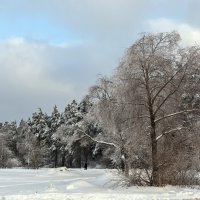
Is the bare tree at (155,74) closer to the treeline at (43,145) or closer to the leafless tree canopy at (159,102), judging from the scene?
the leafless tree canopy at (159,102)

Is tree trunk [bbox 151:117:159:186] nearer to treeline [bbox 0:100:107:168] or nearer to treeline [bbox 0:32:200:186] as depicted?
treeline [bbox 0:32:200:186]

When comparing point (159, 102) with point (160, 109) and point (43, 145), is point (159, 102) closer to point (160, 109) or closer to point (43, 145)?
point (160, 109)

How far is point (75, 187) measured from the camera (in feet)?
102

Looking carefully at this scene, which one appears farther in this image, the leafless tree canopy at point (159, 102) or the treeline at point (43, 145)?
the treeline at point (43, 145)

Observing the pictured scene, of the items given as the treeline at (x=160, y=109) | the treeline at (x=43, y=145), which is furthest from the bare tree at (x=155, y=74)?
the treeline at (x=43, y=145)

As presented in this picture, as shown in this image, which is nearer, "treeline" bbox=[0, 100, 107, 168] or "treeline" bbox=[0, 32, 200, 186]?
"treeline" bbox=[0, 32, 200, 186]

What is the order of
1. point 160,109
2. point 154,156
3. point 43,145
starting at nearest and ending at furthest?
point 154,156 → point 160,109 → point 43,145

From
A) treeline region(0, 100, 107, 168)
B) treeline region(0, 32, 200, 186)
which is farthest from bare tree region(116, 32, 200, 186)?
treeline region(0, 100, 107, 168)

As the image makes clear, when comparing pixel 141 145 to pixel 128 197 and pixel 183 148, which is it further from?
pixel 128 197

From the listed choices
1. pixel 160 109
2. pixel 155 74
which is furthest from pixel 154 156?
pixel 155 74

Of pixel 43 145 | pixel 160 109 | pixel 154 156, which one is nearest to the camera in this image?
Answer: pixel 154 156

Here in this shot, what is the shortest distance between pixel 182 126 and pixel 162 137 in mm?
1478

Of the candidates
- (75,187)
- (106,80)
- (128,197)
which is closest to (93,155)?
(106,80)

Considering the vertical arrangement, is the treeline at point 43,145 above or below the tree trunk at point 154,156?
above
